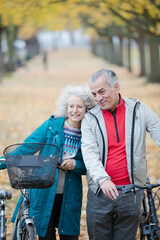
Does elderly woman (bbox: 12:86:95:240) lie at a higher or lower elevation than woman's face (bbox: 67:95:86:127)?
lower

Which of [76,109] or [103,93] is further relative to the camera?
[76,109]

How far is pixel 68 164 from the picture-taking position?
365cm

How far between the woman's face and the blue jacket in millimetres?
153

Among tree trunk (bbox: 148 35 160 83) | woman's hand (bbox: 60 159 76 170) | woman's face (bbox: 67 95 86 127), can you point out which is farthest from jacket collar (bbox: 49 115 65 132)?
tree trunk (bbox: 148 35 160 83)

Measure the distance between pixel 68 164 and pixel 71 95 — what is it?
1.97 feet

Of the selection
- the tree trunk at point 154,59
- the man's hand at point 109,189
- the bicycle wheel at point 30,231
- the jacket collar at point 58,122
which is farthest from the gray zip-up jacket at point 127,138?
the tree trunk at point 154,59

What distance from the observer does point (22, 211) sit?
3.66 meters

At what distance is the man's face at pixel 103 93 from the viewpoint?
3.38 metres

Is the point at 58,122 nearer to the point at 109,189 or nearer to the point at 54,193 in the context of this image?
the point at 54,193

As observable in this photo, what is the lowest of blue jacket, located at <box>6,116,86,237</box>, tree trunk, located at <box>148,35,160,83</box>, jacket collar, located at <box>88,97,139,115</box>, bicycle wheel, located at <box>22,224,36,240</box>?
bicycle wheel, located at <box>22,224,36,240</box>

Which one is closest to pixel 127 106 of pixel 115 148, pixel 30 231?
pixel 115 148

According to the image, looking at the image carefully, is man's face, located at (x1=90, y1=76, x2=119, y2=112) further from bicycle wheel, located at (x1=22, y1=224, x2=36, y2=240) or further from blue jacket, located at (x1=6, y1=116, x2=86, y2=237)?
bicycle wheel, located at (x1=22, y1=224, x2=36, y2=240)

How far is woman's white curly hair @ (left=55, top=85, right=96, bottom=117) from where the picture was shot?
12.3ft

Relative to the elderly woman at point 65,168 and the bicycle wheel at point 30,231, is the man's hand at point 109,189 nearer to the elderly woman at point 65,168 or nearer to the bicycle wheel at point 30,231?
the elderly woman at point 65,168
